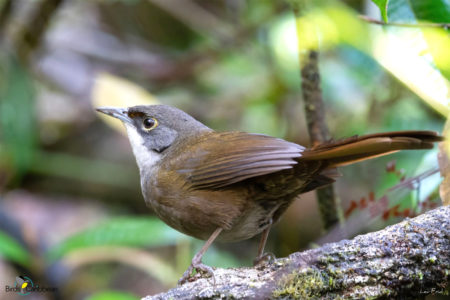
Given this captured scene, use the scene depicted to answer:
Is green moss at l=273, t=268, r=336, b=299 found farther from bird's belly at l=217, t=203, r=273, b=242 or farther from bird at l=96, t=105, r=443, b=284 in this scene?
bird's belly at l=217, t=203, r=273, b=242

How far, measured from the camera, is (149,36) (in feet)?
28.1

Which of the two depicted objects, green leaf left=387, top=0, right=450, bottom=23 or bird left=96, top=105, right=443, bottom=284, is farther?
bird left=96, top=105, right=443, bottom=284

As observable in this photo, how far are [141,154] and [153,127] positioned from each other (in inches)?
9.2

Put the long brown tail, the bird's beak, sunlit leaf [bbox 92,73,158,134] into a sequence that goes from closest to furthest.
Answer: the long brown tail < the bird's beak < sunlit leaf [bbox 92,73,158,134]

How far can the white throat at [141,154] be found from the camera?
3.75 meters

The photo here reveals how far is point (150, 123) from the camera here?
3.97 metres

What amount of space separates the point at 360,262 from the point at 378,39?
1.93 metres

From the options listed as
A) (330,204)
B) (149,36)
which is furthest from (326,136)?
(149,36)

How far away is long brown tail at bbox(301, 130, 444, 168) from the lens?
263 centimetres

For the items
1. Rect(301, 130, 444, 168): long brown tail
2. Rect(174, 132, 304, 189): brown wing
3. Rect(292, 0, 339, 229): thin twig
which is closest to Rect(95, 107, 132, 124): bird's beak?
Rect(174, 132, 304, 189): brown wing

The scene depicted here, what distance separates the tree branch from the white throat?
1.42 metres

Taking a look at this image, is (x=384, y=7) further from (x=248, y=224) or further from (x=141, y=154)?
(x=141, y=154)

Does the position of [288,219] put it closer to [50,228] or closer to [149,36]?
[50,228]

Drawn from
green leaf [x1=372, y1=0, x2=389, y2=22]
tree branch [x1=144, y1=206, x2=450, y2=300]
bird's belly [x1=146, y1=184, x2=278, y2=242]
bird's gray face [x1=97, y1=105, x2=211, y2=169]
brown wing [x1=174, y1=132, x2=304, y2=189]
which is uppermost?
green leaf [x1=372, y1=0, x2=389, y2=22]
